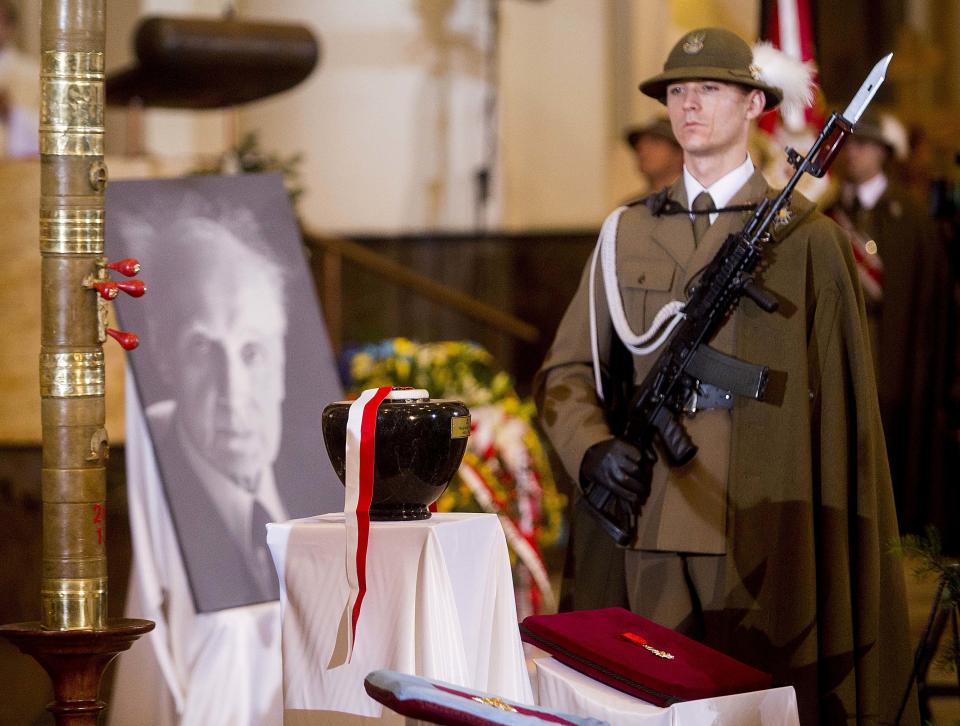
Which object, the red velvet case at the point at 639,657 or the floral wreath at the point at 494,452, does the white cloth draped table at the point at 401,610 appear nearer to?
the red velvet case at the point at 639,657

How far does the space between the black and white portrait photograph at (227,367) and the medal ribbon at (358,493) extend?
1.08m

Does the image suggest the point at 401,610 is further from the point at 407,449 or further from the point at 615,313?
the point at 615,313

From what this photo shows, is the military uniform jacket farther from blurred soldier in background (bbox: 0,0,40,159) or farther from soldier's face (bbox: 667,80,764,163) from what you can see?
blurred soldier in background (bbox: 0,0,40,159)

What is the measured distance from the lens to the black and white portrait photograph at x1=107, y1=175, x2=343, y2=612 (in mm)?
3895

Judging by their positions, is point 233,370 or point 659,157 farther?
point 659,157

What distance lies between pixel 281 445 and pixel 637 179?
6.12 m

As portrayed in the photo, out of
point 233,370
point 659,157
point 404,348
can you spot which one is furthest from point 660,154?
point 233,370

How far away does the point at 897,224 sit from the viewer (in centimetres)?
716

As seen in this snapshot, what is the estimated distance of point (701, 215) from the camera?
3.65 metres

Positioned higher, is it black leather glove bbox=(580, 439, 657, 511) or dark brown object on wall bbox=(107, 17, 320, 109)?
dark brown object on wall bbox=(107, 17, 320, 109)

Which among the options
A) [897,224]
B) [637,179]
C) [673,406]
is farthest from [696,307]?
[637,179]

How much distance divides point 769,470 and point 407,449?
0.99 m

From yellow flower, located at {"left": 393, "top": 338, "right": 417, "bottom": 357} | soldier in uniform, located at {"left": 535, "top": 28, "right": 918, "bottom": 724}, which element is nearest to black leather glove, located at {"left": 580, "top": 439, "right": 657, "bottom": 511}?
soldier in uniform, located at {"left": 535, "top": 28, "right": 918, "bottom": 724}

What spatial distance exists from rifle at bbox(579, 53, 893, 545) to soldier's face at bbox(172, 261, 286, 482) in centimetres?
96
